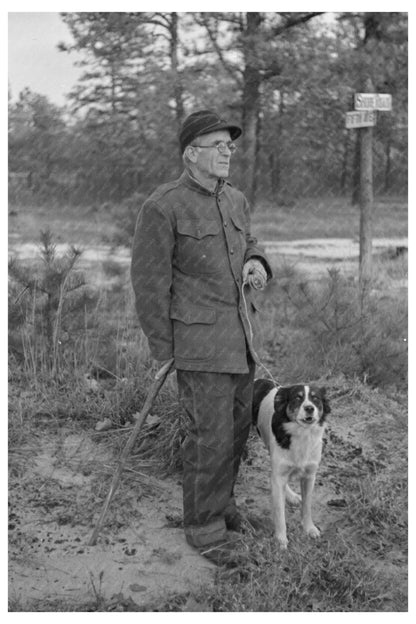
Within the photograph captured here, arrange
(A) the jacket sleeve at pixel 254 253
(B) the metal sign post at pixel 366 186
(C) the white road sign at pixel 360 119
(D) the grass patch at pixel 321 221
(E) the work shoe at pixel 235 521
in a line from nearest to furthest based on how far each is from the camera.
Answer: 1. (A) the jacket sleeve at pixel 254 253
2. (E) the work shoe at pixel 235 521
3. (C) the white road sign at pixel 360 119
4. (B) the metal sign post at pixel 366 186
5. (D) the grass patch at pixel 321 221

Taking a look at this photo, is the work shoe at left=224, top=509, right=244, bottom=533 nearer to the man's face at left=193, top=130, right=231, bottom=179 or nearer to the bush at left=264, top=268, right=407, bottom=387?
the man's face at left=193, top=130, right=231, bottom=179

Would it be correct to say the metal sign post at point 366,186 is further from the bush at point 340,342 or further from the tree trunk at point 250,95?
the tree trunk at point 250,95

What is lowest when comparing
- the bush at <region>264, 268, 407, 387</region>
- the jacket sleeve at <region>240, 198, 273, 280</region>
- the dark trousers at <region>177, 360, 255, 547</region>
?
the dark trousers at <region>177, 360, 255, 547</region>

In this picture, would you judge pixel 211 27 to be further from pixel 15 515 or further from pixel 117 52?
pixel 15 515

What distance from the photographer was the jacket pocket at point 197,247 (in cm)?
369

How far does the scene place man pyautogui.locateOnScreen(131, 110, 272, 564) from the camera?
3664mm

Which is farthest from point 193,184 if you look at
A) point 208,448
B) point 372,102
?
point 372,102

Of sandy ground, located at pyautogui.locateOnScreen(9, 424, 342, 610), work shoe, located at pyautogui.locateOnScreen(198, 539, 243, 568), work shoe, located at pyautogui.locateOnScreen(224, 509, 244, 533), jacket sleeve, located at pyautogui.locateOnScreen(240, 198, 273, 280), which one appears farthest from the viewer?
work shoe, located at pyautogui.locateOnScreen(224, 509, 244, 533)

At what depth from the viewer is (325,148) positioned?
42.0ft

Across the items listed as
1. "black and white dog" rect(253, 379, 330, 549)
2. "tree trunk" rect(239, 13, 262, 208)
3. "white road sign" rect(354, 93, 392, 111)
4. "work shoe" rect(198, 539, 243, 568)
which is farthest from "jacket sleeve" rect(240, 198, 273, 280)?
"tree trunk" rect(239, 13, 262, 208)

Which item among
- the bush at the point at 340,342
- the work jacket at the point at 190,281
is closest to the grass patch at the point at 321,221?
the bush at the point at 340,342

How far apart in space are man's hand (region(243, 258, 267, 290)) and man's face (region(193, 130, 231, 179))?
47cm

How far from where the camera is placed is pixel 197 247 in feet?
12.1
